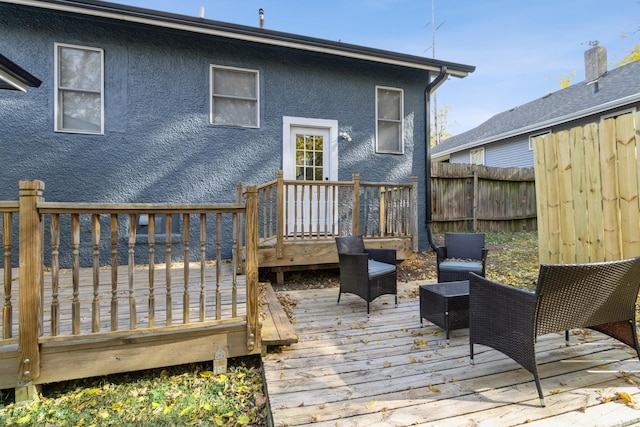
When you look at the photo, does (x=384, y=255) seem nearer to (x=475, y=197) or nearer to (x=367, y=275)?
(x=367, y=275)

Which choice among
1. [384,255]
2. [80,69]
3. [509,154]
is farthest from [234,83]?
[509,154]

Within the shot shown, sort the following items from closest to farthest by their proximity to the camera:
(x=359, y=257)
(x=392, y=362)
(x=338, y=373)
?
(x=338, y=373) → (x=392, y=362) → (x=359, y=257)

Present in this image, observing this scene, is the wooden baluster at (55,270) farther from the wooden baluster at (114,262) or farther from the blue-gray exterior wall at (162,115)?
the blue-gray exterior wall at (162,115)

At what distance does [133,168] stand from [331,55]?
423 centimetres

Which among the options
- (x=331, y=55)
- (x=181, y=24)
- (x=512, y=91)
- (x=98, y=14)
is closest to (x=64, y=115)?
(x=98, y=14)

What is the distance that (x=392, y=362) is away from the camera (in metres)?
2.42

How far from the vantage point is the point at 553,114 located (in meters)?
10.9

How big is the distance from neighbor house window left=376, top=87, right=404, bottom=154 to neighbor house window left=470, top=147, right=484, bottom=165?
29.8ft

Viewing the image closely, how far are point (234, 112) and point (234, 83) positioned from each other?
0.54 metres

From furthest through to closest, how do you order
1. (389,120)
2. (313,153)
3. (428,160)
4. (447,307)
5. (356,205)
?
(428,160)
(389,120)
(313,153)
(356,205)
(447,307)

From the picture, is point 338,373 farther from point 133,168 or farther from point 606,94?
point 606,94

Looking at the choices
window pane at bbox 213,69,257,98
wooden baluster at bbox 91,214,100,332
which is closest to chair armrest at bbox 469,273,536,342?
wooden baluster at bbox 91,214,100,332

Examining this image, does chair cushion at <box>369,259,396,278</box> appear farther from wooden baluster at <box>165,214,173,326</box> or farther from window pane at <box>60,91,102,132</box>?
window pane at <box>60,91,102,132</box>

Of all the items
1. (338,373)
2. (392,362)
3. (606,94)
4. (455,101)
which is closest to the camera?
(338,373)
